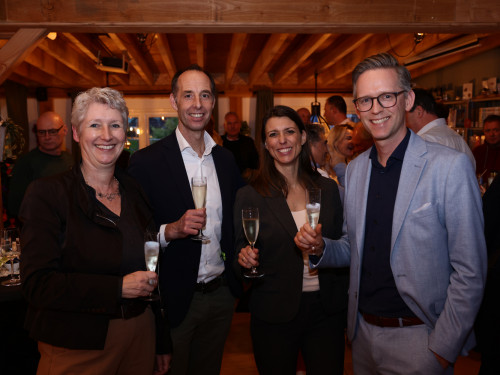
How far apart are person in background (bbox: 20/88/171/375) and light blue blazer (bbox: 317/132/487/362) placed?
100cm

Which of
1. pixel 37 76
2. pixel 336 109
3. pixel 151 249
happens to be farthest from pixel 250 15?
pixel 37 76

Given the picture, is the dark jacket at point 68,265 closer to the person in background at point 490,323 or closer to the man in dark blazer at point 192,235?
the man in dark blazer at point 192,235

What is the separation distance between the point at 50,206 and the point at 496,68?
6863mm

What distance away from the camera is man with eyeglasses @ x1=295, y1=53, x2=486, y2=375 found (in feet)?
4.92

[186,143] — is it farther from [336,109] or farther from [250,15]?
[336,109]

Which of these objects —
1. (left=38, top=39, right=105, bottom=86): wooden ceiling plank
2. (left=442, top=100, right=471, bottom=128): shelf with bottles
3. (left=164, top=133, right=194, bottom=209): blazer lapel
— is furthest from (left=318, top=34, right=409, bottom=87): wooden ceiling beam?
(left=164, top=133, right=194, bottom=209): blazer lapel

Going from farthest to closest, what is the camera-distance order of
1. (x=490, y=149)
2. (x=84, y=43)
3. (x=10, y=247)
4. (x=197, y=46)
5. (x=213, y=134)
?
1. (x=213, y=134)
2. (x=84, y=43)
3. (x=197, y=46)
4. (x=490, y=149)
5. (x=10, y=247)

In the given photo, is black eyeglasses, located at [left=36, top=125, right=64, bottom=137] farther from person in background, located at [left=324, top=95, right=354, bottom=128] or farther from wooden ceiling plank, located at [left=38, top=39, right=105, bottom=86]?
person in background, located at [left=324, top=95, right=354, bottom=128]

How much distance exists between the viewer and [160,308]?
1.88 meters

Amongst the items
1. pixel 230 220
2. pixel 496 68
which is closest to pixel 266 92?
pixel 496 68

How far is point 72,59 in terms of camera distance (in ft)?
23.2

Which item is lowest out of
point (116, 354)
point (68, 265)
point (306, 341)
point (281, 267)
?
point (306, 341)

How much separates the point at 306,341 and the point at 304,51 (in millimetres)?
5067

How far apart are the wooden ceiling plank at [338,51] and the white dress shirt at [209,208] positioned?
410 centimetres
